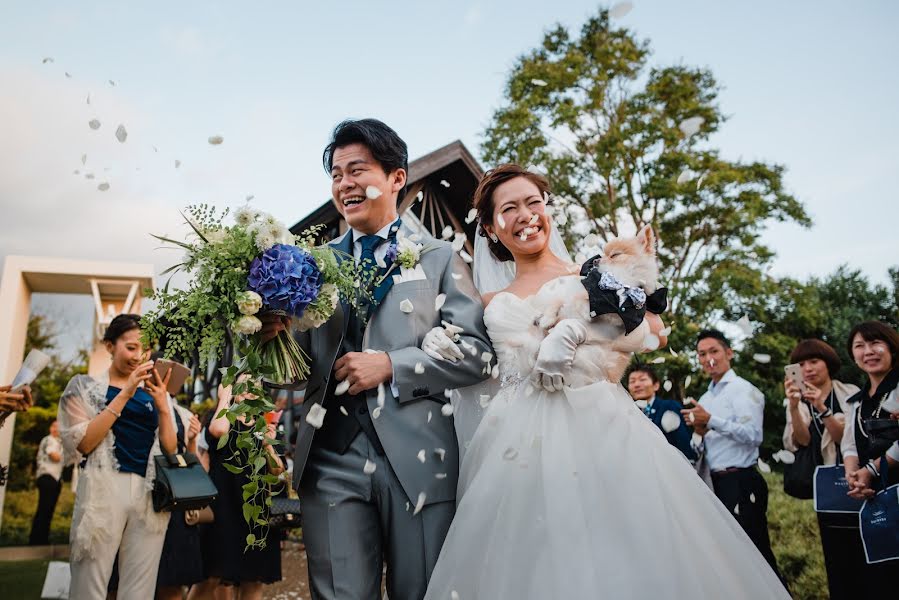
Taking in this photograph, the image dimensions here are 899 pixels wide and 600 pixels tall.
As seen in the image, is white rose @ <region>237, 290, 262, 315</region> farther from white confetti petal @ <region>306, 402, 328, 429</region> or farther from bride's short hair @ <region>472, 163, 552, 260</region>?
bride's short hair @ <region>472, 163, 552, 260</region>

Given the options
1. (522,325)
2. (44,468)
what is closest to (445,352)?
(522,325)

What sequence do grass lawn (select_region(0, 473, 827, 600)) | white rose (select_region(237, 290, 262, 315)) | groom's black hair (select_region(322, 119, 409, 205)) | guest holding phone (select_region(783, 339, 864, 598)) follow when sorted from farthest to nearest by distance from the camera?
1. grass lawn (select_region(0, 473, 827, 600))
2. guest holding phone (select_region(783, 339, 864, 598))
3. groom's black hair (select_region(322, 119, 409, 205))
4. white rose (select_region(237, 290, 262, 315))

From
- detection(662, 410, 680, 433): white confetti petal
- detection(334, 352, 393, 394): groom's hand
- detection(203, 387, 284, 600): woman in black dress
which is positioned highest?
detection(334, 352, 393, 394): groom's hand

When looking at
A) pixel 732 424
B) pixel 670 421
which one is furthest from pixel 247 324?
pixel 732 424

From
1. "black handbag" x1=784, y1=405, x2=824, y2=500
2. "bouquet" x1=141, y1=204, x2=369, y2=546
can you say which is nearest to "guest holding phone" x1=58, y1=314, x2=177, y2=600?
"bouquet" x1=141, y1=204, x2=369, y2=546

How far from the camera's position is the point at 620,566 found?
7.21ft

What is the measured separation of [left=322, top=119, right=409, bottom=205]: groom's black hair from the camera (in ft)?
9.52

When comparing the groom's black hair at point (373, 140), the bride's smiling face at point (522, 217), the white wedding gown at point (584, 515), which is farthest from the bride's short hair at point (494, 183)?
the white wedding gown at point (584, 515)

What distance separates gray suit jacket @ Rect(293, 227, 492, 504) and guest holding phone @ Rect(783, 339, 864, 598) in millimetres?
3471

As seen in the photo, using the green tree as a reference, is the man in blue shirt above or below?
below

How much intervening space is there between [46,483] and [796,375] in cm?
1118

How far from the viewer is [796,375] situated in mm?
5180

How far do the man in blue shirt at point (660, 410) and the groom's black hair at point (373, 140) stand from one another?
3180mm

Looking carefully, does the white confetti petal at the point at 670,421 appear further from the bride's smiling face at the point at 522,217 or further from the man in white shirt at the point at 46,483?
the man in white shirt at the point at 46,483
